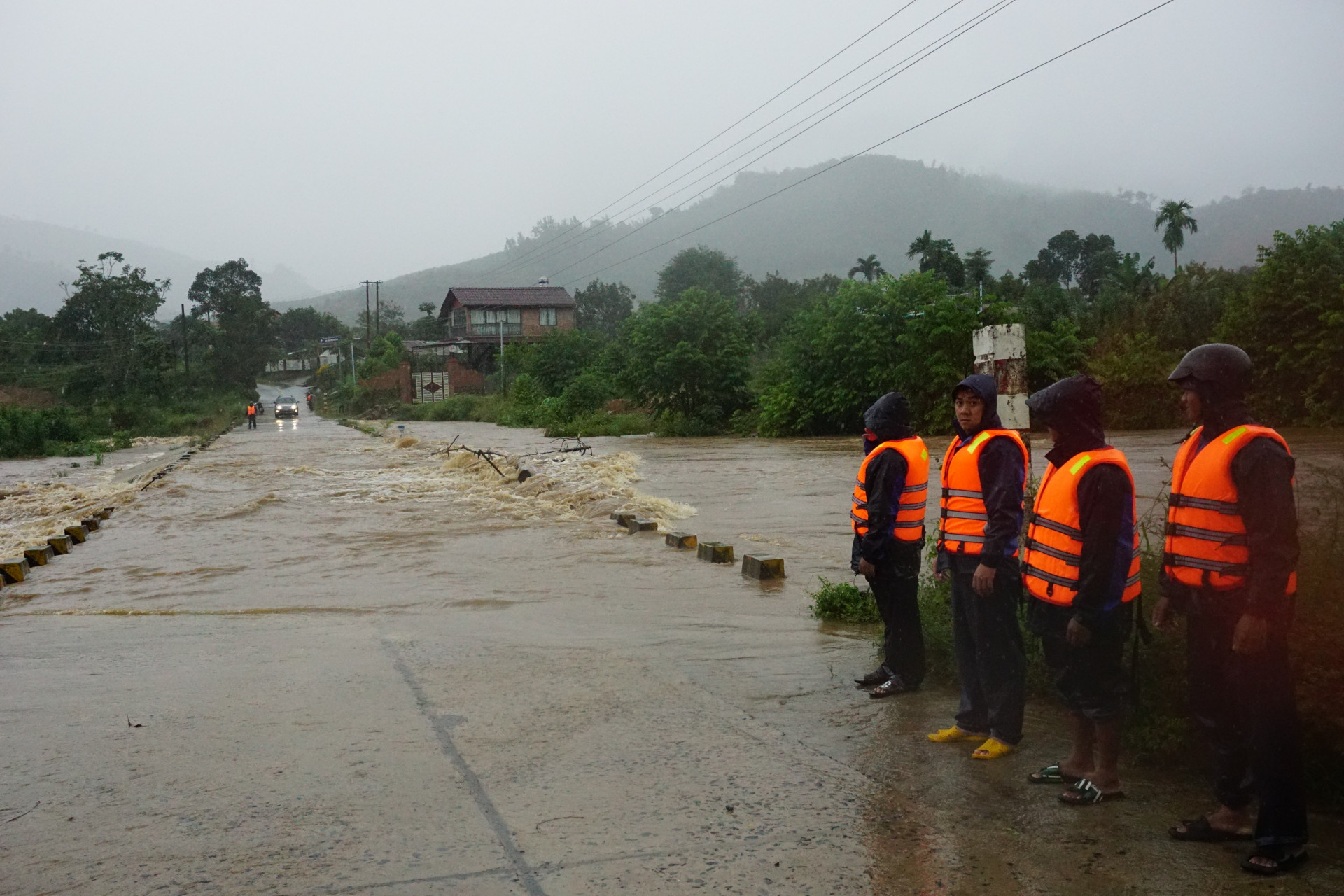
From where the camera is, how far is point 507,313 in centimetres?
7631

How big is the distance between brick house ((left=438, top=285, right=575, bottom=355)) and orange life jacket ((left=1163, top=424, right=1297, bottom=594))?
233ft

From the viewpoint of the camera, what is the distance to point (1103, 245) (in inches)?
3637

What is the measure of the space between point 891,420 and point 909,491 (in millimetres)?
399

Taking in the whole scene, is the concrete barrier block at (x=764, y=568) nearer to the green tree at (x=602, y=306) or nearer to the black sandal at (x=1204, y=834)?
the black sandal at (x=1204, y=834)

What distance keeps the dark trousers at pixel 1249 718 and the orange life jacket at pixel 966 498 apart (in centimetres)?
102

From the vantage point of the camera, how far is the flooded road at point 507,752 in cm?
366

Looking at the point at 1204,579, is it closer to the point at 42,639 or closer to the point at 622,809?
the point at 622,809

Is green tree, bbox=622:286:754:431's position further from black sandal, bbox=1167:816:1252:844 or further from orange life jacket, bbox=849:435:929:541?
black sandal, bbox=1167:816:1252:844

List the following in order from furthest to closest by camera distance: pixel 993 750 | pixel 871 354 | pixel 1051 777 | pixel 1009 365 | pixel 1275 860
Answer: pixel 871 354
pixel 1009 365
pixel 993 750
pixel 1051 777
pixel 1275 860

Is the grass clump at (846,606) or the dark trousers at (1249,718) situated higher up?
the dark trousers at (1249,718)

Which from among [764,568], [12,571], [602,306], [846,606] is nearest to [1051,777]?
[846,606]

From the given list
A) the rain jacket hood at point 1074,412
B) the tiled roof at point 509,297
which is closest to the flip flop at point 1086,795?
the rain jacket hood at point 1074,412

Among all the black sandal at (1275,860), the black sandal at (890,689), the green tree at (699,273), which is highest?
the green tree at (699,273)

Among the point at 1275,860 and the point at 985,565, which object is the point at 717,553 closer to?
the point at 985,565
